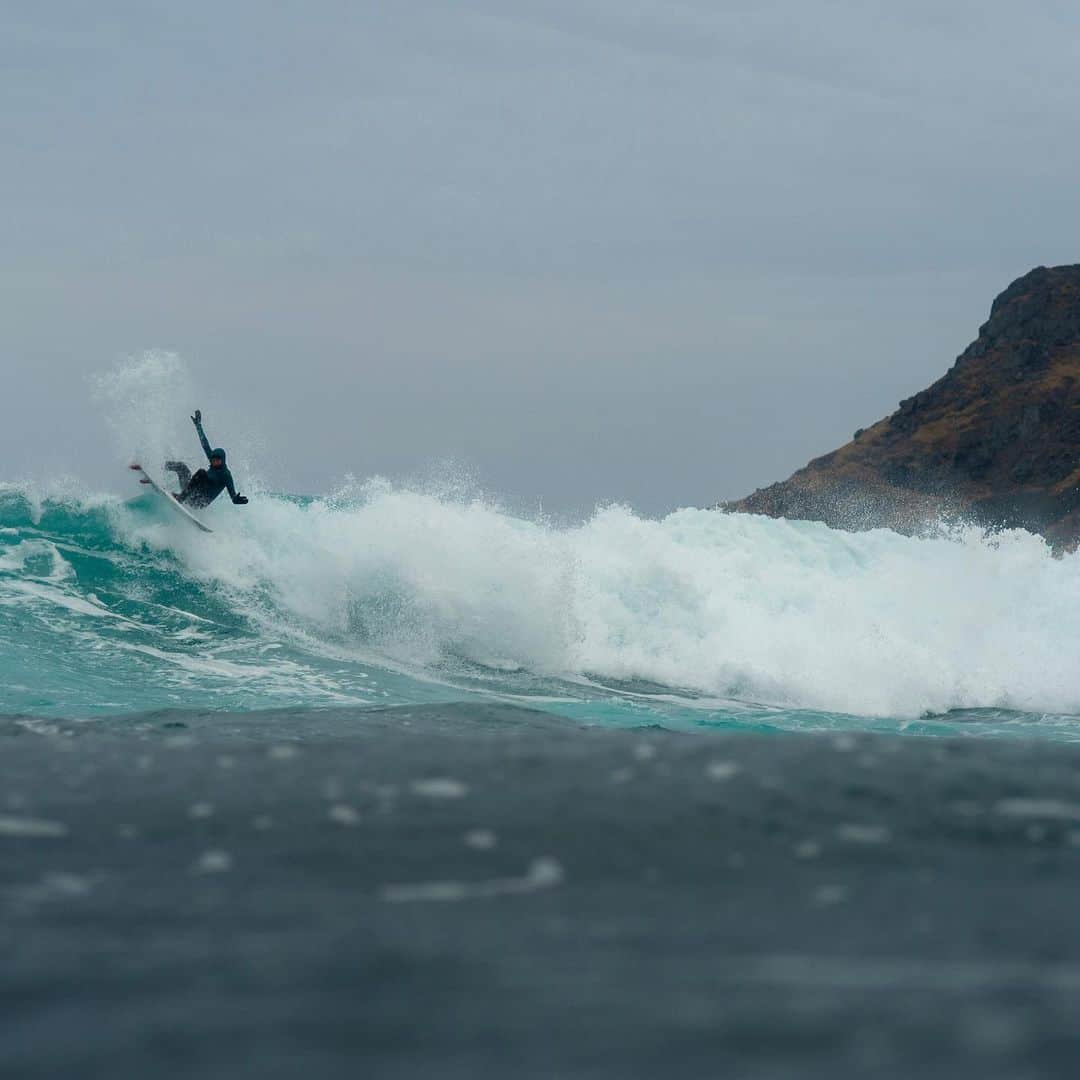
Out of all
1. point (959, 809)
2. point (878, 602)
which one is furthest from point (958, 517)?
point (959, 809)

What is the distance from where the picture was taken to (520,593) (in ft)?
67.2

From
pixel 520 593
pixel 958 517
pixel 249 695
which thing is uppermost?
pixel 958 517

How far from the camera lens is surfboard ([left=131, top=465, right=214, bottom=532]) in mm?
20689

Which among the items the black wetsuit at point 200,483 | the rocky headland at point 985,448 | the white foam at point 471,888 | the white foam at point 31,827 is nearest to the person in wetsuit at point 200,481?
the black wetsuit at point 200,483

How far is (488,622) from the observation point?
19609 millimetres

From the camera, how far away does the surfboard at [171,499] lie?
2069cm

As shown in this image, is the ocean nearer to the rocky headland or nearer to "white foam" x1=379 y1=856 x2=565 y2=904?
"white foam" x1=379 y1=856 x2=565 y2=904

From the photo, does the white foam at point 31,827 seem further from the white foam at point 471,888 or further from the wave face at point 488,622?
the wave face at point 488,622

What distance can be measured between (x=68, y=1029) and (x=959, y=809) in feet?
9.28

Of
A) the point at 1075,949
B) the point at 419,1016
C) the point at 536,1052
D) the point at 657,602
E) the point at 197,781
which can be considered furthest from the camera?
the point at 657,602

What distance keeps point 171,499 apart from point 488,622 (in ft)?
19.5

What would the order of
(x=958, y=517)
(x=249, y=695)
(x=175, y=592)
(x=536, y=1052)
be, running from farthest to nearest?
1. (x=958, y=517)
2. (x=175, y=592)
3. (x=249, y=695)
4. (x=536, y=1052)

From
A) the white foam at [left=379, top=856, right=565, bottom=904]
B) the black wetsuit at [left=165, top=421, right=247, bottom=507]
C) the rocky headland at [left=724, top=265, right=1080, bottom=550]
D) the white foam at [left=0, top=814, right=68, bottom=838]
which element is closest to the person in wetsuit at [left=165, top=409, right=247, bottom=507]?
the black wetsuit at [left=165, top=421, right=247, bottom=507]

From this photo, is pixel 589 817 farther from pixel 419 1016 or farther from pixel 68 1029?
pixel 68 1029
